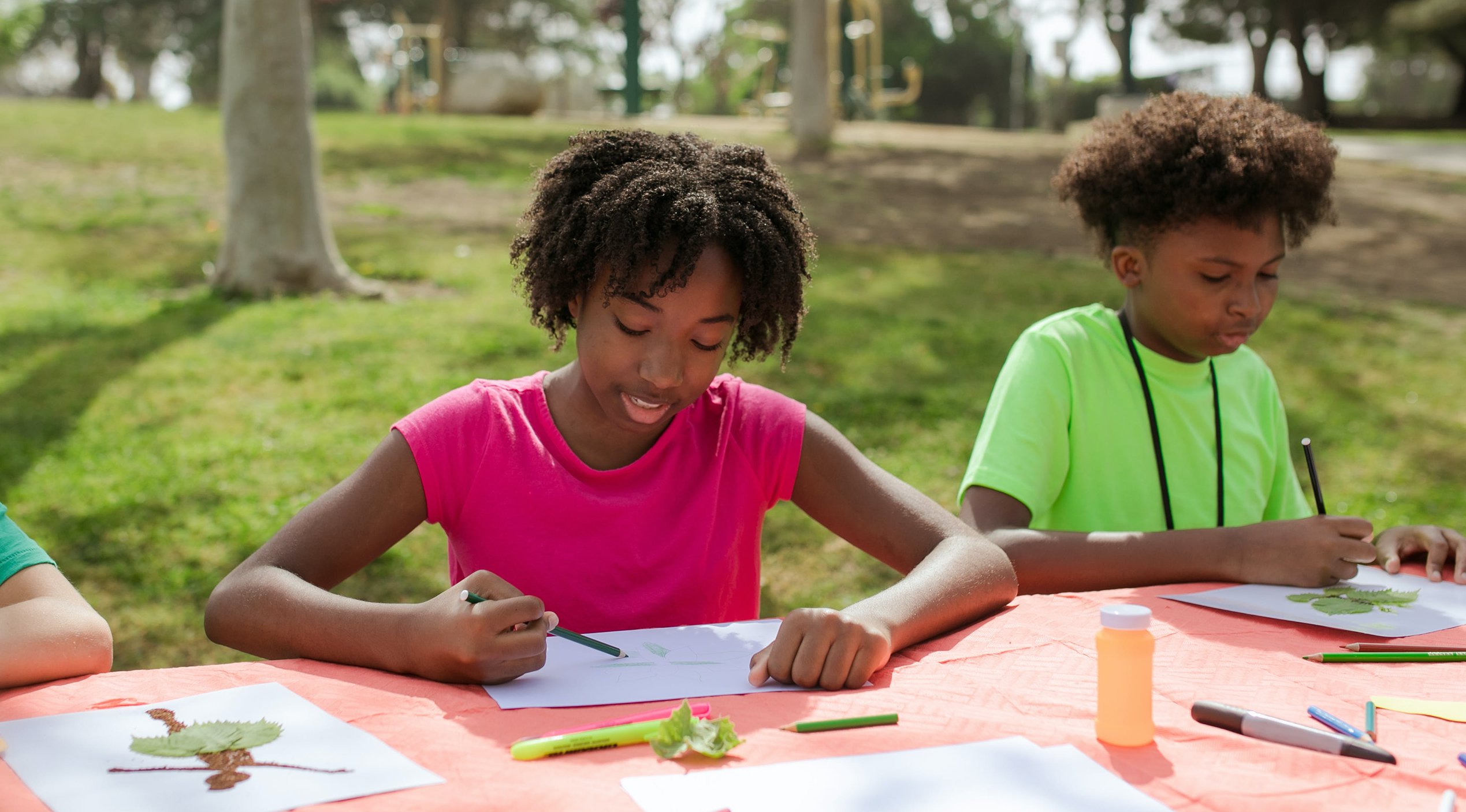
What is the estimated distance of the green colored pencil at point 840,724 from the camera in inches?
58.2

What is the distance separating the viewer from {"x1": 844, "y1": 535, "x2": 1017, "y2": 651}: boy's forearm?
6.01 ft

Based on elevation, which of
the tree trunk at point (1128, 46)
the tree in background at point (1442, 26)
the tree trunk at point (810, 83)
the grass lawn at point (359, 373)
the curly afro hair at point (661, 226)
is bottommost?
the grass lawn at point (359, 373)

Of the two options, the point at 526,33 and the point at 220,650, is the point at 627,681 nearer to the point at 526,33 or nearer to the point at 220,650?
the point at 220,650

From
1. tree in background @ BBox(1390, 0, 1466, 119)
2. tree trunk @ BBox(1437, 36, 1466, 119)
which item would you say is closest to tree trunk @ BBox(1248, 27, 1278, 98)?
tree in background @ BBox(1390, 0, 1466, 119)

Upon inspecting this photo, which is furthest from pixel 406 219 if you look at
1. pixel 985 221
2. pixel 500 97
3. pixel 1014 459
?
pixel 500 97

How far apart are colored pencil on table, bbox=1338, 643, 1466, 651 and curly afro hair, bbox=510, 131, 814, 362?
105 cm

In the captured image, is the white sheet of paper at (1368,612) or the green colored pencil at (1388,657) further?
the white sheet of paper at (1368,612)

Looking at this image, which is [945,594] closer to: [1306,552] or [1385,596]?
[1306,552]

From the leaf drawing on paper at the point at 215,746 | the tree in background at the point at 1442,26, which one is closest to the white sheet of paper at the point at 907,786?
the leaf drawing on paper at the point at 215,746

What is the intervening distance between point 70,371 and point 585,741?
16.9ft

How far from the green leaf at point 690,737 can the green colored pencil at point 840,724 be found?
0.33ft

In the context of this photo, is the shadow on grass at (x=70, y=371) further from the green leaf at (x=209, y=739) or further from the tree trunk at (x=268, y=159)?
the green leaf at (x=209, y=739)

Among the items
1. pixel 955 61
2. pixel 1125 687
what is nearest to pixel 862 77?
pixel 955 61

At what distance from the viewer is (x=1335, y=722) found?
4.92 feet
